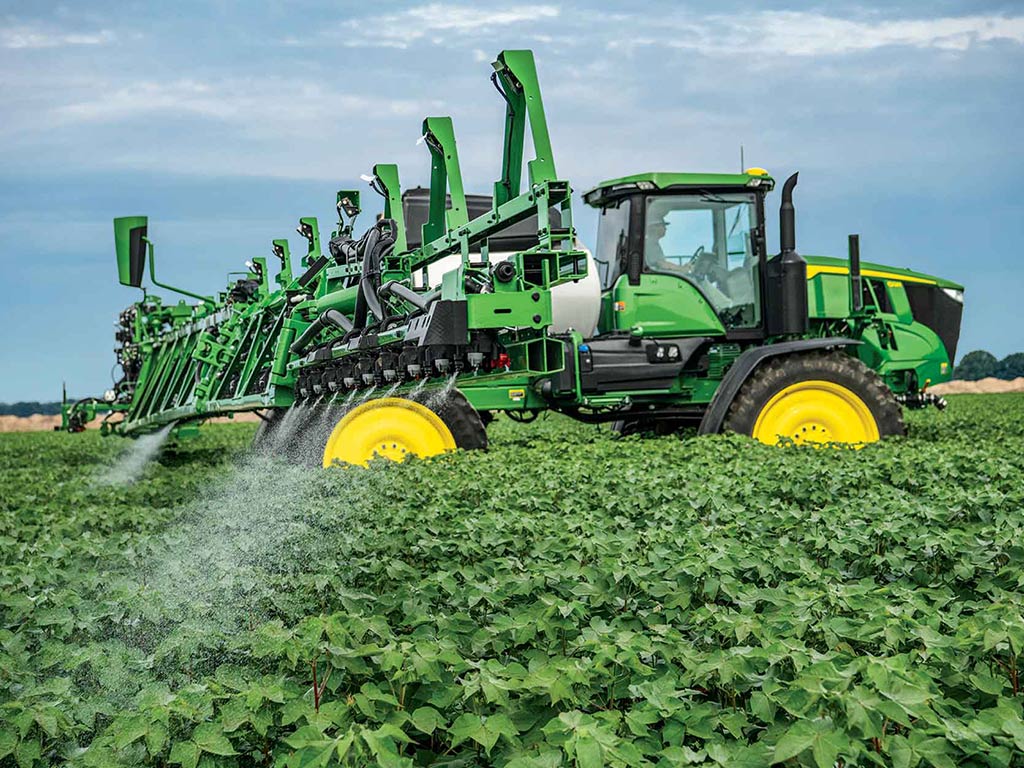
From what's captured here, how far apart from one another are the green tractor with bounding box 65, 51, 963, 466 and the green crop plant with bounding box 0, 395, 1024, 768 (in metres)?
2.62

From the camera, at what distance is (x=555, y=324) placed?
11508 millimetres

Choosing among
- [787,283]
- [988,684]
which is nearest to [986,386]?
[787,283]

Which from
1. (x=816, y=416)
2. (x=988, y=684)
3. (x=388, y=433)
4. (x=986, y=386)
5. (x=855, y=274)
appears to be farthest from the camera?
(x=986, y=386)

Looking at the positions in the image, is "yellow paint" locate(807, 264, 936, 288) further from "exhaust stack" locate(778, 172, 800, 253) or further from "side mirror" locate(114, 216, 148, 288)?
"side mirror" locate(114, 216, 148, 288)

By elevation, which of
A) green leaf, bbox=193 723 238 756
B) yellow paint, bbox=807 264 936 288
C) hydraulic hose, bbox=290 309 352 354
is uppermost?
yellow paint, bbox=807 264 936 288

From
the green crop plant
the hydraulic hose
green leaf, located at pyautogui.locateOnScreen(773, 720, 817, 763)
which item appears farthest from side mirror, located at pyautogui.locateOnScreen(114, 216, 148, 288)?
green leaf, located at pyautogui.locateOnScreen(773, 720, 817, 763)

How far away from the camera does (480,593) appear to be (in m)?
4.25

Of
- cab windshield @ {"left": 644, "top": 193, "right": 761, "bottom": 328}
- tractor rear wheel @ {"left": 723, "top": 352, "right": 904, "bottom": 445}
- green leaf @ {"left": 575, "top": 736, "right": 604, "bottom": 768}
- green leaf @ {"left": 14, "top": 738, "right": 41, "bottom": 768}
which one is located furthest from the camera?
cab windshield @ {"left": 644, "top": 193, "right": 761, "bottom": 328}

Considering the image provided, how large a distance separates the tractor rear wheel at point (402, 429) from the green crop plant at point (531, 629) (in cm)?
240

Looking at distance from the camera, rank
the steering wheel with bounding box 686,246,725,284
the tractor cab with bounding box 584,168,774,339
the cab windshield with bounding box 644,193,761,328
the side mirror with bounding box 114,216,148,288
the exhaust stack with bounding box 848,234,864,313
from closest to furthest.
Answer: the tractor cab with bounding box 584,168,774,339 → the cab windshield with bounding box 644,193,761,328 → the steering wheel with bounding box 686,246,725,284 → the exhaust stack with bounding box 848,234,864,313 → the side mirror with bounding box 114,216,148,288

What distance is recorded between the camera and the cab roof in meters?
11.3

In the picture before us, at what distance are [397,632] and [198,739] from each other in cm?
149

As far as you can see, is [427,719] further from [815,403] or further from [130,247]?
[130,247]

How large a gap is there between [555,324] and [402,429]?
2135 millimetres
